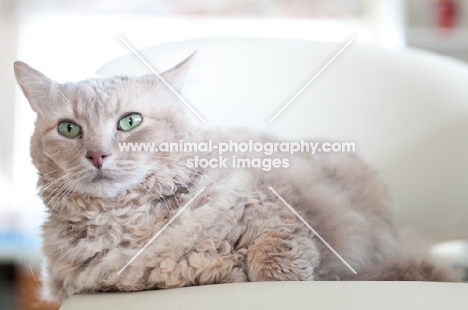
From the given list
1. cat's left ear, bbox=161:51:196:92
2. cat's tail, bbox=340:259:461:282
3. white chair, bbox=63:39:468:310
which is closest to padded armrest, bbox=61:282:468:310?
white chair, bbox=63:39:468:310

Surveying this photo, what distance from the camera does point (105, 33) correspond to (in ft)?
3.59

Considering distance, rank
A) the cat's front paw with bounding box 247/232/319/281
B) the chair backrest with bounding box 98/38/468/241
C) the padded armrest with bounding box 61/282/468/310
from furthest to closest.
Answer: the chair backrest with bounding box 98/38/468/241 < the cat's front paw with bounding box 247/232/319/281 < the padded armrest with bounding box 61/282/468/310

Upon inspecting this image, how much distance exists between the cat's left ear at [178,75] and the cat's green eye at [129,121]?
0.26 ft

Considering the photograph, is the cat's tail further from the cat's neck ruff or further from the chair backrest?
the cat's neck ruff

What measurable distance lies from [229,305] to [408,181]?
0.52 metres

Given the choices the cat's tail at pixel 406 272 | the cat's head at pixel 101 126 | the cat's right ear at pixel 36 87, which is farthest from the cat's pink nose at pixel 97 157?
the cat's tail at pixel 406 272

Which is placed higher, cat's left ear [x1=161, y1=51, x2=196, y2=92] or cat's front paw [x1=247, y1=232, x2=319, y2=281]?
cat's left ear [x1=161, y1=51, x2=196, y2=92]

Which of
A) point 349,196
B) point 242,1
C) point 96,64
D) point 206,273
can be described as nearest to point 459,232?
point 349,196

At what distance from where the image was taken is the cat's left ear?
37.1 inches

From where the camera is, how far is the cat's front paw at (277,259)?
0.90 meters

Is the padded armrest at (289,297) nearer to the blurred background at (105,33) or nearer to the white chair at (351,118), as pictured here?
the white chair at (351,118)

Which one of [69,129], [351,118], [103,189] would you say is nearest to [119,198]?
[103,189]

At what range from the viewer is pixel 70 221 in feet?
3.03

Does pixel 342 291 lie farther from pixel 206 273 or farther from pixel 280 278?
pixel 206 273
